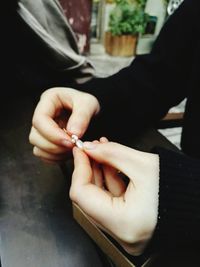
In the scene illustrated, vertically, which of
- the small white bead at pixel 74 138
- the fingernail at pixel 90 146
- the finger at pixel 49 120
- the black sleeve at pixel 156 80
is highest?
the fingernail at pixel 90 146

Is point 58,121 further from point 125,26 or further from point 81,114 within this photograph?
point 125,26

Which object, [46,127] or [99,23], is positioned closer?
[46,127]

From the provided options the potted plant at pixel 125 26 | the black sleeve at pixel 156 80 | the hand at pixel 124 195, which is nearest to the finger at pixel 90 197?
the hand at pixel 124 195

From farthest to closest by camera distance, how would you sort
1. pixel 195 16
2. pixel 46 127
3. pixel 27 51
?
pixel 27 51 < pixel 195 16 < pixel 46 127

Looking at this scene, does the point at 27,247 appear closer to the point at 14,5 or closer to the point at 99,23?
the point at 14,5

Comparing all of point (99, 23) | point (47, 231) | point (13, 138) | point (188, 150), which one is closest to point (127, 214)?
point (47, 231)

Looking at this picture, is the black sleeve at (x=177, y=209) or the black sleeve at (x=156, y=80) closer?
the black sleeve at (x=177, y=209)

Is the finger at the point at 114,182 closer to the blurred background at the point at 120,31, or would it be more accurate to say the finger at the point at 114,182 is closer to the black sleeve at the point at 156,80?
the black sleeve at the point at 156,80

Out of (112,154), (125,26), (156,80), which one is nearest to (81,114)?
(112,154)
